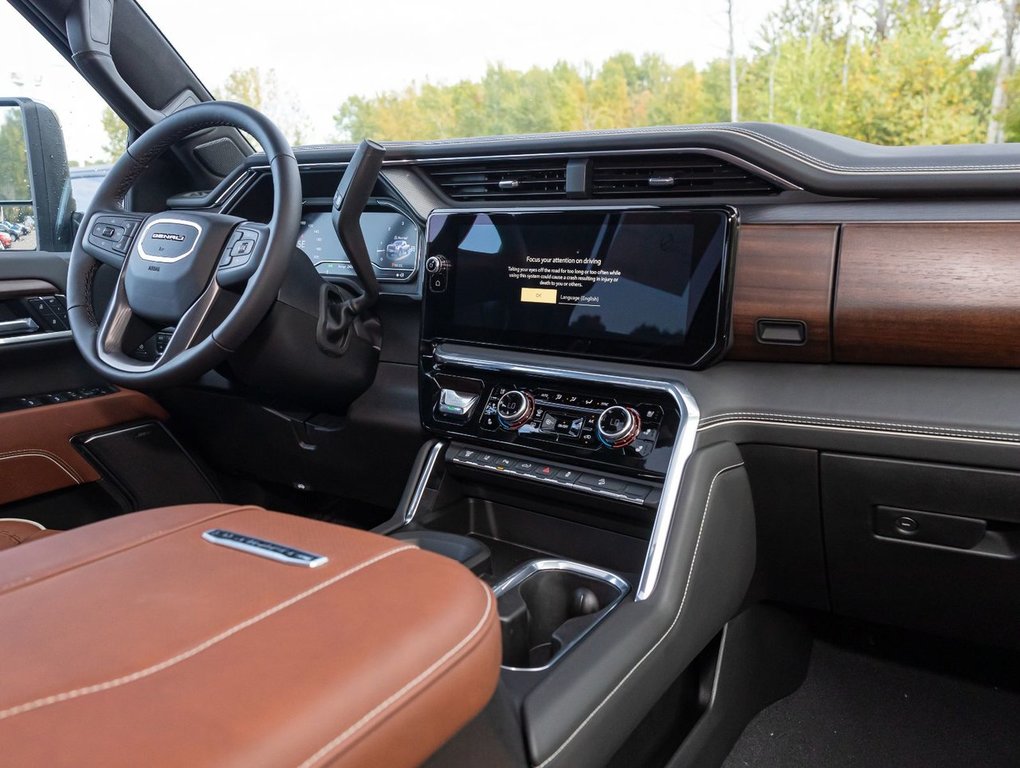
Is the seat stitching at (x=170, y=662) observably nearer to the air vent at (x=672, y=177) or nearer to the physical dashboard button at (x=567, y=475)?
the physical dashboard button at (x=567, y=475)

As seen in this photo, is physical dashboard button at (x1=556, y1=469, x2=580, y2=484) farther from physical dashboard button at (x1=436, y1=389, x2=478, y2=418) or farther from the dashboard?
physical dashboard button at (x1=436, y1=389, x2=478, y2=418)

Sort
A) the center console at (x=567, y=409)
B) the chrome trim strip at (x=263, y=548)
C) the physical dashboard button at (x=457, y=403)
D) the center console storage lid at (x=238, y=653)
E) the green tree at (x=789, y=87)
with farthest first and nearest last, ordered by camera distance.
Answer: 1. the green tree at (x=789, y=87)
2. the physical dashboard button at (x=457, y=403)
3. the center console at (x=567, y=409)
4. the chrome trim strip at (x=263, y=548)
5. the center console storage lid at (x=238, y=653)

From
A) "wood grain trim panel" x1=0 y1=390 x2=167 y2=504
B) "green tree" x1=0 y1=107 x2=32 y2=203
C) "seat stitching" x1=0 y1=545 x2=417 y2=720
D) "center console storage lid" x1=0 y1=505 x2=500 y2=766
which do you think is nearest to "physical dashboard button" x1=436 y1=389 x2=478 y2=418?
"center console storage lid" x1=0 y1=505 x2=500 y2=766

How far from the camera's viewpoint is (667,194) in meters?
1.50

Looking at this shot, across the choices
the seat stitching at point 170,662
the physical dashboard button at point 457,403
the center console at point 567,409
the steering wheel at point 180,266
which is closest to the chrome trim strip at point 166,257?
the steering wheel at point 180,266

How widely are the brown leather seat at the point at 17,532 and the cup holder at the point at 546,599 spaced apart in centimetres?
116


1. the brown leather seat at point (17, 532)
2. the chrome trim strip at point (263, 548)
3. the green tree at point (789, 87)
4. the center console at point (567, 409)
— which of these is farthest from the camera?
the green tree at point (789, 87)

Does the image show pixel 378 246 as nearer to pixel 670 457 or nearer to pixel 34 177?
pixel 670 457

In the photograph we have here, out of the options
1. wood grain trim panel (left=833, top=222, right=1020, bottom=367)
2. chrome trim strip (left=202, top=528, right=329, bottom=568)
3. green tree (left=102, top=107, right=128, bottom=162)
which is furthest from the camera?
green tree (left=102, top=107, right=128, bottom=162)

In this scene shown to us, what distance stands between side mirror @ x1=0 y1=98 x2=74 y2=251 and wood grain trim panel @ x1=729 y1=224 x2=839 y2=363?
200 centimetres

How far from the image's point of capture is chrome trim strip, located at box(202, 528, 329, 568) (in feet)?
2.93

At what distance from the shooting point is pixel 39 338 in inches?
83.5

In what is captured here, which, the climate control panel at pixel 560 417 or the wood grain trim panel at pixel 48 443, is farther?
the wood grain trim panel at pixel 48 443

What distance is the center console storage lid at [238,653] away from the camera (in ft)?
1.98
